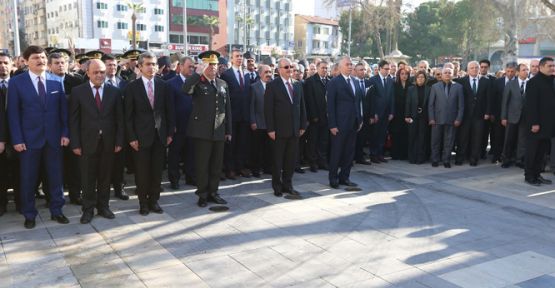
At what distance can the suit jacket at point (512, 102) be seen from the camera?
9.27 meters

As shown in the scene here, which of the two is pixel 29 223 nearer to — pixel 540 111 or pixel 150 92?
pixel 150 92

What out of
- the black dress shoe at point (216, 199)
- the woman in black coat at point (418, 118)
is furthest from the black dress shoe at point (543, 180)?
the black dress shoe at point (216, 199)

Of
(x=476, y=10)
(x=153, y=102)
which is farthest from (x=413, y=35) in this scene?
(x=153, y=102)

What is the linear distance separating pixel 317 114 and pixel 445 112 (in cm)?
258

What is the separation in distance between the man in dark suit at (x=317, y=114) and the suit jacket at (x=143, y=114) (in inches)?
135

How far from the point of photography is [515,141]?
31.8 feet

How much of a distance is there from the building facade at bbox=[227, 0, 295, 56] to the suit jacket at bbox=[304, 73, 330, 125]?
7848 centimetres

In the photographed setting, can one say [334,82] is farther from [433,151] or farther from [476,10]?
[476,10]

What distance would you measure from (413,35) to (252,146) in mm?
54777

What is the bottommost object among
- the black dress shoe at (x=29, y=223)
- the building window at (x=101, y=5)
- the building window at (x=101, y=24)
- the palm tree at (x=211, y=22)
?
the black dress shoe at (x=29, y=223)

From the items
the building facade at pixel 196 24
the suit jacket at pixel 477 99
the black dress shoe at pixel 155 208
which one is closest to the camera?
the black dress shoe at pixel 155 208

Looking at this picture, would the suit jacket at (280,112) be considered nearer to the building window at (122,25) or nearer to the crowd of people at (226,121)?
the crowd of people at (226,121)

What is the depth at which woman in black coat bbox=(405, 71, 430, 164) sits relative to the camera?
9.88m

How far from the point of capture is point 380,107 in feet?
32.2
